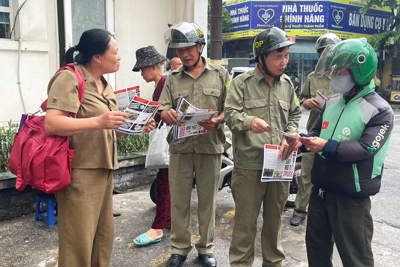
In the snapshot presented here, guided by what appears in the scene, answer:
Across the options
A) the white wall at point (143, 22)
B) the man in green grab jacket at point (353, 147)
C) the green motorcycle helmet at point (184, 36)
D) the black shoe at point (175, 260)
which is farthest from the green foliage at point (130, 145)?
the man in green grab jacket at point (353, 147)

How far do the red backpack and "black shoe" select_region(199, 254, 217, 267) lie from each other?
147 centimetres

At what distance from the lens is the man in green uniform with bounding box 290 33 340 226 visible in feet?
13.3

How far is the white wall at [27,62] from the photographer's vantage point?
527cm

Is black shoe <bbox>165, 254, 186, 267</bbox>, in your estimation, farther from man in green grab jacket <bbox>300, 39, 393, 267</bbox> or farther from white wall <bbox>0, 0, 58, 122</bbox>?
white wall <bbox>0, 0, 58, 122</bbox>

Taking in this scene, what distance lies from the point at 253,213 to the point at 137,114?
45.7 inches

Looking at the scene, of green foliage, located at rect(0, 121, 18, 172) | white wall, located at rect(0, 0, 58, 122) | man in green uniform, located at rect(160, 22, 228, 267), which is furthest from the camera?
white wall, located at rect(0, 0, 58, 122)

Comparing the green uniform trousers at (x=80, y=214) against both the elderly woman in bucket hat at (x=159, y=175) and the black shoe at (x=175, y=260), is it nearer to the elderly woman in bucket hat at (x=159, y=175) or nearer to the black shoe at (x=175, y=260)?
the black shoe at (x=175, y=260)

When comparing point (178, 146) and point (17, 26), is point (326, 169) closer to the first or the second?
point (178, 146)

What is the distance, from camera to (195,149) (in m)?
3.20

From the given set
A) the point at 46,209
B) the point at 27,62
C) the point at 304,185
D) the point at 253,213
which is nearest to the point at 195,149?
the point at 253,213

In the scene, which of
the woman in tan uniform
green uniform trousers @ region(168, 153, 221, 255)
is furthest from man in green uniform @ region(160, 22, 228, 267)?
the woman in tan uniform

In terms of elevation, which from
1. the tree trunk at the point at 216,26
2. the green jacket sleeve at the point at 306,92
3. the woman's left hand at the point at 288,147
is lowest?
the woman's left hand at the point at 288,147

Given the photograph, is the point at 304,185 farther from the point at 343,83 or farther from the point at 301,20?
the point at 301,20

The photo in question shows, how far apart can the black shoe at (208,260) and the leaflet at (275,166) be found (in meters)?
0.95
